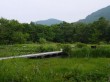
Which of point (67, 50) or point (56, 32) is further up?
point (56, 32)

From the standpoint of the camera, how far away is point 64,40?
196ft

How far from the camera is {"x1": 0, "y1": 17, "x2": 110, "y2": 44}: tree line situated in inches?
2115

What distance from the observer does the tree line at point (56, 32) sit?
53725mm

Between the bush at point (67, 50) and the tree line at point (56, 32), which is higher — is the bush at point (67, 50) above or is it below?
below

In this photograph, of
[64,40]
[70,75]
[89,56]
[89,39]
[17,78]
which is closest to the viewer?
[17,78]

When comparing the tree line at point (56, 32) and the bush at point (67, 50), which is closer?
the bush at point (67, 50)

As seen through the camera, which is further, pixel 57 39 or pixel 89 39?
pixel 57 39

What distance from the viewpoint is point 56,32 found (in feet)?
212

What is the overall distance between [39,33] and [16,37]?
8.94m

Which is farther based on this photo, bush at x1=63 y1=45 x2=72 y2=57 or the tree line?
the tree line

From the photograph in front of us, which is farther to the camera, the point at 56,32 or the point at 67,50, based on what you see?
the point at 56,32

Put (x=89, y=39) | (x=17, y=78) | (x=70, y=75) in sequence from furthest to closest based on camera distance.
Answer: (x=89, y=39), (x=70, y=75), (x=17, y=78)

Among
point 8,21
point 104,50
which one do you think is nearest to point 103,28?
point 8,21

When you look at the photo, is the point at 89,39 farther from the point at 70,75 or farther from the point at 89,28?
the point at 70,75
